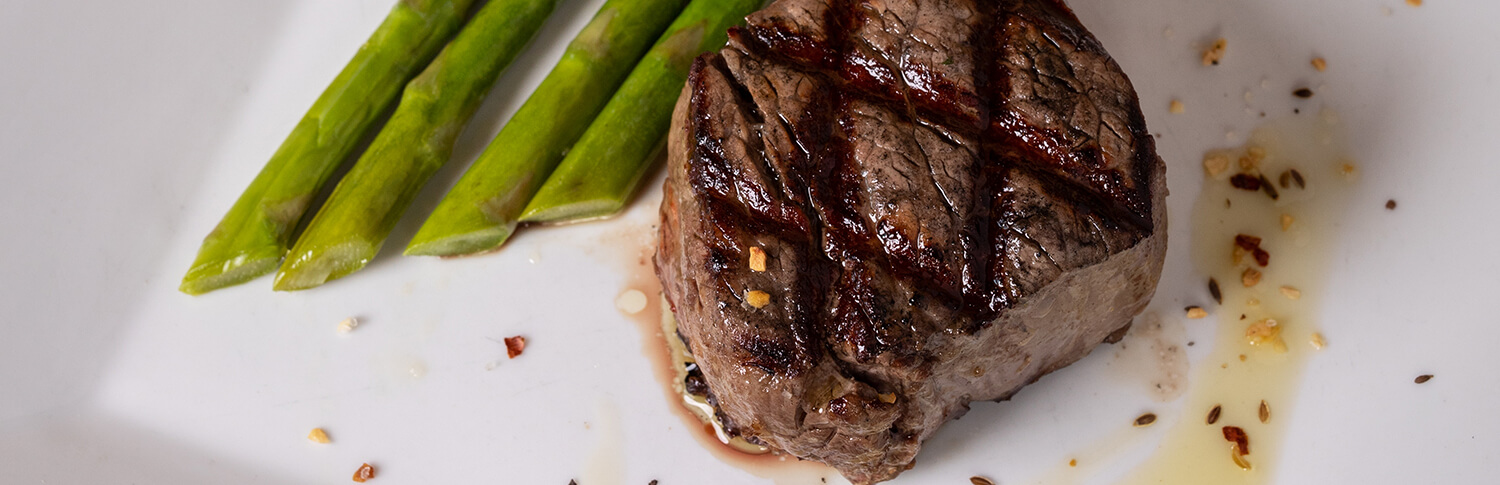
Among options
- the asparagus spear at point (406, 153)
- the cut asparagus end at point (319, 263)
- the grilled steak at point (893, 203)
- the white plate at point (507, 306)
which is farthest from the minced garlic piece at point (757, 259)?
the cut asparagus end at point (319, 263)

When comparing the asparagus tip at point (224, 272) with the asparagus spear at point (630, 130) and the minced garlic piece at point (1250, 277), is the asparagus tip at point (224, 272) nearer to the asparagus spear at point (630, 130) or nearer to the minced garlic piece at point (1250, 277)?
the asparagus spear at point (630, 130)

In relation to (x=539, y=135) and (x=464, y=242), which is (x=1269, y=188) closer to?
(x=539, y=135)

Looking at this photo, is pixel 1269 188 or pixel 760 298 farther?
pixel 1269 188

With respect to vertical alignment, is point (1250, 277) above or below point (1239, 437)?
above

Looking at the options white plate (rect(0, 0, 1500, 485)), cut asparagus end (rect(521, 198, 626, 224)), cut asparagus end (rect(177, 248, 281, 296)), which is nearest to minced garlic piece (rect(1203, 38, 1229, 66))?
white plate (rect(0, 0, 1500, 485))

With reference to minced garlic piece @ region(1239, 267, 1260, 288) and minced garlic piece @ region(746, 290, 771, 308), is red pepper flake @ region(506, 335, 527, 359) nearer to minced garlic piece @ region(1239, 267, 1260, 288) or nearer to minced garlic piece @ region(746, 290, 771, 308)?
minced garlic piece @ region(746, 290, 771, 308)

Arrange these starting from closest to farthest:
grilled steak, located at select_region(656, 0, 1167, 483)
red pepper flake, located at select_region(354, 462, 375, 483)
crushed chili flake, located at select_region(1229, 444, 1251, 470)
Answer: grilled steak, located at select_region(656, 0, 1167, 483), crushed chili flake, located at select_region(1229, 444, 1251, 470), red pepper flake, located at select_region(354, 462, 375, 483)

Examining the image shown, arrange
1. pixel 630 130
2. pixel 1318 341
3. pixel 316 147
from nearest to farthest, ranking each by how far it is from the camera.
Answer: pixel 1318 341
pixel 630 130
pixel 316 147

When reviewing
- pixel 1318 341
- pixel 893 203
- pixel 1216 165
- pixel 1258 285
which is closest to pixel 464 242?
pixel 893 203
